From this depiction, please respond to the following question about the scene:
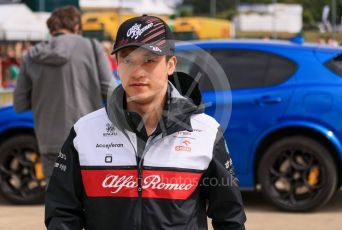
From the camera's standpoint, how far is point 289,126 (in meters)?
6.67

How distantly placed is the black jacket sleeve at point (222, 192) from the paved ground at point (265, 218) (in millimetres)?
3921

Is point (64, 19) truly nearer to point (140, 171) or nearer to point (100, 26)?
point (140, 171)

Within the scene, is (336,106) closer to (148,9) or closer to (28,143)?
(28,143)

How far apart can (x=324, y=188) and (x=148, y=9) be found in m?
17.7

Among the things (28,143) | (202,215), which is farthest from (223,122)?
(28,143)

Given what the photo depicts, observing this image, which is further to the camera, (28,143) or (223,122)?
(28,143)

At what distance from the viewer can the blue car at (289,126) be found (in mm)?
6598

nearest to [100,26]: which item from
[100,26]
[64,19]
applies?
[100,26]

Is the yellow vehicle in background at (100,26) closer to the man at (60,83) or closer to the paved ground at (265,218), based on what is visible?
the paved ground at (265,218)

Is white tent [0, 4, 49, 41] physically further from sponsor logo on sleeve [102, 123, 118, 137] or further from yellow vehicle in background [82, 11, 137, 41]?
sponsor logo on sleeve [102, 123, 118, 137]

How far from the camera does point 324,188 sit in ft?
21.7

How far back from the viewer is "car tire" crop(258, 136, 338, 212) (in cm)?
661

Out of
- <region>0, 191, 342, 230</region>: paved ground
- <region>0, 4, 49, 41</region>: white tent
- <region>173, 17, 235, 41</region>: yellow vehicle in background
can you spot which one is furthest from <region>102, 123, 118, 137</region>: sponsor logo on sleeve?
<region>0, 4, 49, 41</region>: white tent

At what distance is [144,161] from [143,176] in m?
0.05
